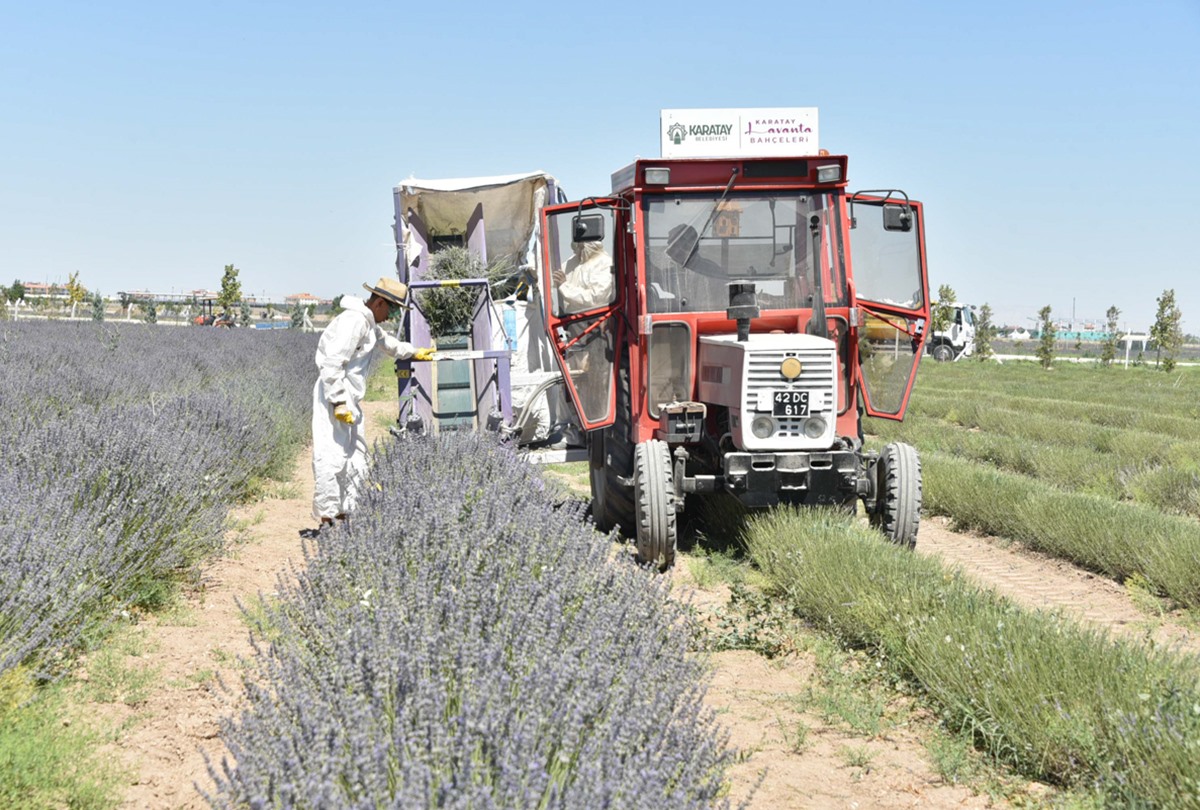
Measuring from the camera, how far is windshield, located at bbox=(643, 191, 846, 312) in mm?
6863

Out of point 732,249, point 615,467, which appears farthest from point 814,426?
point 615,467

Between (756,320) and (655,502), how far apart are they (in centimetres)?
133

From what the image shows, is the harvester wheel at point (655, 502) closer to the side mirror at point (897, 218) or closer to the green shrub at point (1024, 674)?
the green shrub at point (1024, 674)

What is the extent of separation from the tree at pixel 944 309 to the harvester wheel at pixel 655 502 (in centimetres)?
3569

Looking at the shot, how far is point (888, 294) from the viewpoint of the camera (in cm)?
703

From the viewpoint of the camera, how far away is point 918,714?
4469mm

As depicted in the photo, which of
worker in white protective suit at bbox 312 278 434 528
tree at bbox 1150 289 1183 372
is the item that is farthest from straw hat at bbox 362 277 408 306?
tree at bbox 1150 289 1183 372

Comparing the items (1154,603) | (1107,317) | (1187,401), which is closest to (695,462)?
(1154,603)

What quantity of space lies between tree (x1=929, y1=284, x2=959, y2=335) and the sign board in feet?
115

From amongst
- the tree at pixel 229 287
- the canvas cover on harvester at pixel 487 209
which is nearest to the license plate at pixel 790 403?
the canvas cover on harvester at pixel 487 209

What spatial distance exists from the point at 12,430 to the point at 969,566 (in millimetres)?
6135

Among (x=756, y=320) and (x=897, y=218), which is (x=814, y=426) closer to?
(x=756, y=320)

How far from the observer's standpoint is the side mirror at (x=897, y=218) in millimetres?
6775

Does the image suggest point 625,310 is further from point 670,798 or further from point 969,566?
point 670,798
